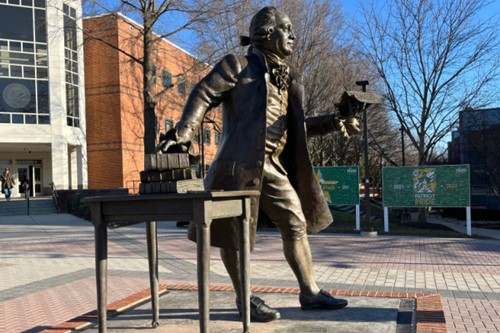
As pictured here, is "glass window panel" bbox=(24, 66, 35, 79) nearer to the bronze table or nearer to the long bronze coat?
the long bronze coat

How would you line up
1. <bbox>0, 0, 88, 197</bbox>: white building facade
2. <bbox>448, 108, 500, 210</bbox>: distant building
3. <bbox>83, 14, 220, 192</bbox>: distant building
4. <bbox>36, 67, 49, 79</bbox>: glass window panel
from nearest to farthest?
1. <bbox>448, 108, 500, 210</bbox>: distant building
2. <bbox>0, 0, 88, 197</bbox>: white building facade
3. <bbox>36, 67, 49, 79</bbox>: glass window panel
4. <bbox>83, 14, 220, 192</bbox>: distant building

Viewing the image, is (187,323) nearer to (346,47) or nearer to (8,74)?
(346,47)

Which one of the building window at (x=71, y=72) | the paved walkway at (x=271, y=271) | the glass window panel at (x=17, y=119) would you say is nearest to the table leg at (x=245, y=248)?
the paved walkway at (x=271, y=271)

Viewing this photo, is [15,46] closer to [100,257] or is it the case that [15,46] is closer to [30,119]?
[30,119]

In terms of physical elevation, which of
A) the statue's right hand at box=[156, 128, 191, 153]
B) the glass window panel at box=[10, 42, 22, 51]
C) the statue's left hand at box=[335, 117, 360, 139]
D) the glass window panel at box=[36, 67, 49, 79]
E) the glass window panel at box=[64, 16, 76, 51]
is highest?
the glass window panel at box=[64, 16, 76, 51]

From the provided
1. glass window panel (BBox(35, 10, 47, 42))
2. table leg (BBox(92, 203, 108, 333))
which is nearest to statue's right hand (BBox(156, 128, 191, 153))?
table leg (BBox(92, 203, 108, 333))

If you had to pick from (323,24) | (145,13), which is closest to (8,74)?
(145,13)

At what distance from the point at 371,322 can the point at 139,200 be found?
2.07m

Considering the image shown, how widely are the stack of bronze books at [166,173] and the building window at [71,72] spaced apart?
94.2 ft

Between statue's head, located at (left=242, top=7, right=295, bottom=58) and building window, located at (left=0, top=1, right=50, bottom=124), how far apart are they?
27034 mm

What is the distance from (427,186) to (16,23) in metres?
24.5

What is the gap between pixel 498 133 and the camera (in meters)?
21.0

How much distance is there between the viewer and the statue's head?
3.86 metres

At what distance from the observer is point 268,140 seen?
386 cm
